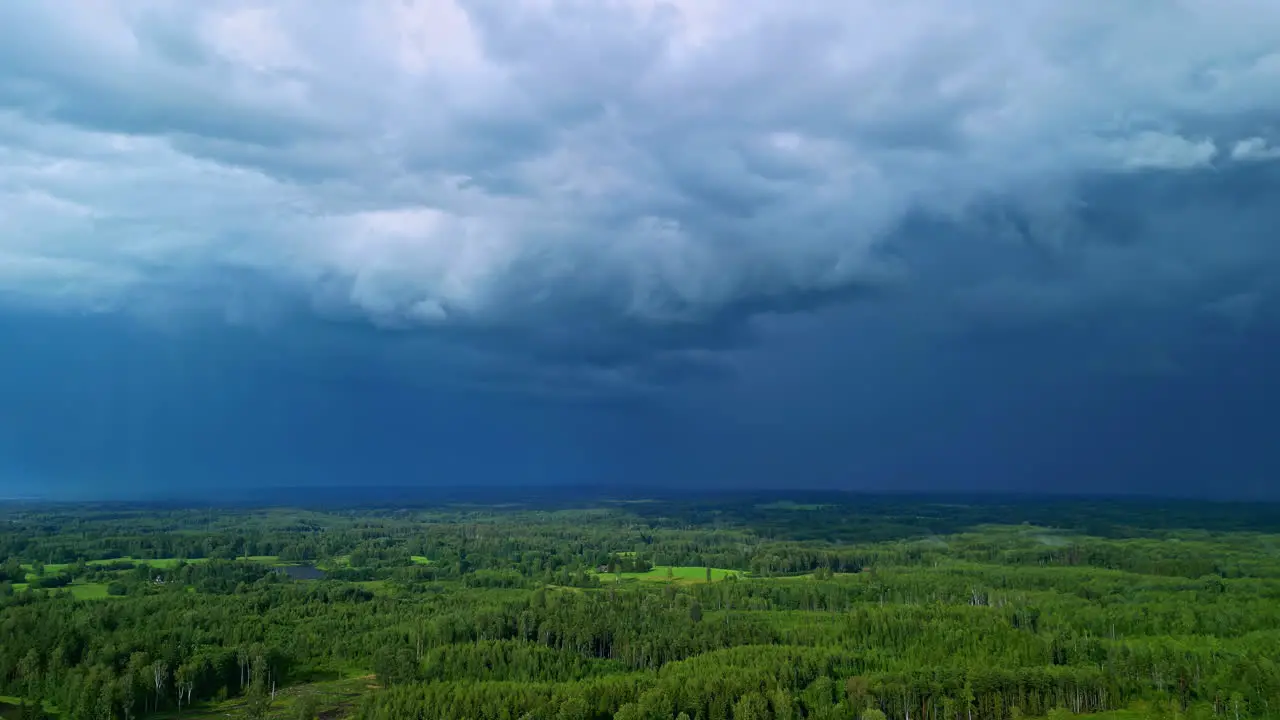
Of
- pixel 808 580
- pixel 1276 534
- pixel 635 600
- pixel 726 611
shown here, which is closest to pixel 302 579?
pixel 635 600

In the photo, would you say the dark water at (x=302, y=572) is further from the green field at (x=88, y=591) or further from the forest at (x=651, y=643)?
the green field at (x=88, y=591)

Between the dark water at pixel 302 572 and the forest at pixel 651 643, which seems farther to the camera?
the dark water at pixel 302 572

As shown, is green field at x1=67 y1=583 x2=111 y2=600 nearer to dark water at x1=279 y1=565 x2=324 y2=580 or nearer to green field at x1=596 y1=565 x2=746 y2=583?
dark water at x1=279 y1=565 x2=324 y2=580

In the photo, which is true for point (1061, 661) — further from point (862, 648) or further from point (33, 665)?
point (33, 665)

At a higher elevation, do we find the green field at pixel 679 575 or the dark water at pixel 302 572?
the dark water at pixel 302 572

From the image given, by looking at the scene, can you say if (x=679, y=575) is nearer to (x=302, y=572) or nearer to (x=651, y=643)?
(x=651, y=643)

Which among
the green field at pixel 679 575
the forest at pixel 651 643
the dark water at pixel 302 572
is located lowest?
the green field at pixel 679 575

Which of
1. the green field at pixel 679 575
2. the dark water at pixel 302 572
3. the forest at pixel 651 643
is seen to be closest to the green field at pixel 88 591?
the forest at pixel 651 643

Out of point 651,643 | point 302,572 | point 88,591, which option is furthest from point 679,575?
point 88,591

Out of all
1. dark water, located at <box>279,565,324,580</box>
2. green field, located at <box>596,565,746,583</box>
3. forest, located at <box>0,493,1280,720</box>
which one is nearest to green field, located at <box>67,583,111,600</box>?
forest, located at <box>0,493,1280,720</box>
